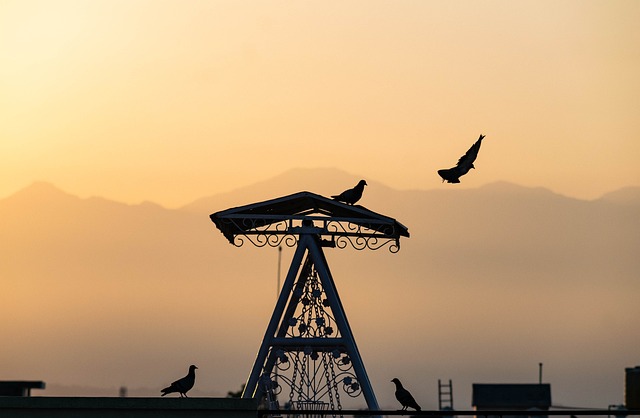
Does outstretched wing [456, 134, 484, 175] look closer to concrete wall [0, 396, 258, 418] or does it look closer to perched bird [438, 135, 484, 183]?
perched bird [438, 135, 484, 183]

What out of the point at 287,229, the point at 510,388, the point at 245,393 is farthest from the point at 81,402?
the point at 510,388

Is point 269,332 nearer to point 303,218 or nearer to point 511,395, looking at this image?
point 303,218

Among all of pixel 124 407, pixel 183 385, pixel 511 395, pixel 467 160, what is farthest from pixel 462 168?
pixel 511 395

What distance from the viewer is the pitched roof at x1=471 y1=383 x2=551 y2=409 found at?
9100 cm

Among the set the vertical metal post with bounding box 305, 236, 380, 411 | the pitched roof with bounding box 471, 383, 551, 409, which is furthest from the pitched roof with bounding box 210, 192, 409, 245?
the pitched roof with bounding box 471, 383, 551, 409

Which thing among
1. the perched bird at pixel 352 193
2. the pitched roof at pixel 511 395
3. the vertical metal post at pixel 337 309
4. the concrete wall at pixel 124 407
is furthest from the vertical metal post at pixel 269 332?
the pitched roof at pixel 511 395

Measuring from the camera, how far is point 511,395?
303 feet

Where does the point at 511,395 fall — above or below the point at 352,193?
above

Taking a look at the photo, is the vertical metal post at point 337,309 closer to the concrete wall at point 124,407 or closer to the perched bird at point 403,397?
the perched bird at point 403,397

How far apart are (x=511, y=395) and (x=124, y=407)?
7463 centimetres

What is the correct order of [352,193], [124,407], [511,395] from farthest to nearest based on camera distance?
1. [511,395]
2. [352,193]
3. [124,407]

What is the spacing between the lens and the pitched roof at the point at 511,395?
91.0 metres

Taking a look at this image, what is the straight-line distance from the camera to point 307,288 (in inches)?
1022

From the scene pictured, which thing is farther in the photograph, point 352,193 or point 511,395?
point 511,395
